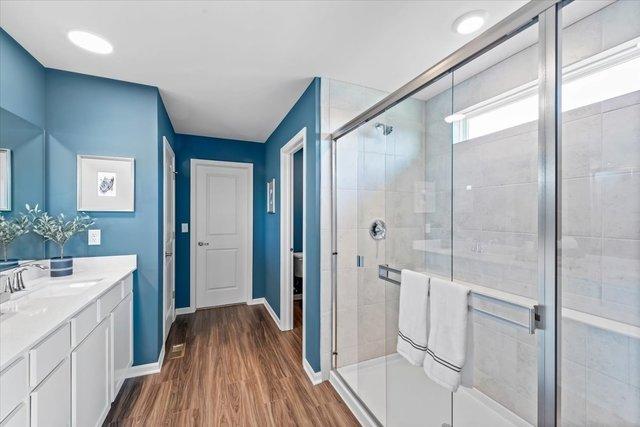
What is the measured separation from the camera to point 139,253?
7.25 feet

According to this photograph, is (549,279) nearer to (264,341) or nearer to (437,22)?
(437,22)

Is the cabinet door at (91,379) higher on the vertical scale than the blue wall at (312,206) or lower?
lower

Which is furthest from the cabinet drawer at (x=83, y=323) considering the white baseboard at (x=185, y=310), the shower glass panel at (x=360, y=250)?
the white baseboard at (x=185, y=310)

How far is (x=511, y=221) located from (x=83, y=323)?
2421 mm

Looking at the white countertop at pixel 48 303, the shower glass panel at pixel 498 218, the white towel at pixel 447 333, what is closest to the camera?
the white countertop at pixel 48 303

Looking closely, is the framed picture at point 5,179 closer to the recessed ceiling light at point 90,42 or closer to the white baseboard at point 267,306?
the recessed ceiling light at point 90,42

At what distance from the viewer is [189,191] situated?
370 centimetres

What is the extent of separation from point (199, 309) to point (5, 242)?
7.88 feet

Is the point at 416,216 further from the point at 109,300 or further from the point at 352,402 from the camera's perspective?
the point at 109,300

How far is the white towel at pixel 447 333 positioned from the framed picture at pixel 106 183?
7.66ft

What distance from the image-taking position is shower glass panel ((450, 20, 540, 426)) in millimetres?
1539

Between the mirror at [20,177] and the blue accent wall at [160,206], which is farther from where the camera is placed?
the blue accent wall at [160,206]

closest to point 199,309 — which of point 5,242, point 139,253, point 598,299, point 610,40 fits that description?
point 139,253

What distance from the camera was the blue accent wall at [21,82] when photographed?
5.21 ft
